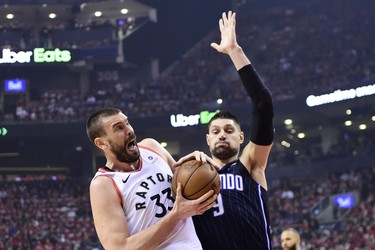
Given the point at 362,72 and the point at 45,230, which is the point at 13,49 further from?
the point at 362,72

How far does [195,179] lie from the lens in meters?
4.68

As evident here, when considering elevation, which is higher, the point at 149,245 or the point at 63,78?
the point at 63,78

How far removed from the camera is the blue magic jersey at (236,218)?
220 inches

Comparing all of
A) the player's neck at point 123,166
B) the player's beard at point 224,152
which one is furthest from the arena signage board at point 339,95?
the player's neck at point 123,166

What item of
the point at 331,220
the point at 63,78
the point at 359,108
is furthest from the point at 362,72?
the point at 63,78

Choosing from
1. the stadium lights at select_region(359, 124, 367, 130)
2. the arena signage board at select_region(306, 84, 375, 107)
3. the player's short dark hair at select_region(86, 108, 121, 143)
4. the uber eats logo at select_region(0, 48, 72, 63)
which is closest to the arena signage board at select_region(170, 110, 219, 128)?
the arena signage board at select_region(306, 84, 375, 107)

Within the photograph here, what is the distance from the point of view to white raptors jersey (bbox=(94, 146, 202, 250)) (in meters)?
4.90

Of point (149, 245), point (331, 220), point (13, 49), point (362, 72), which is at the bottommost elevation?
point (331, 220)

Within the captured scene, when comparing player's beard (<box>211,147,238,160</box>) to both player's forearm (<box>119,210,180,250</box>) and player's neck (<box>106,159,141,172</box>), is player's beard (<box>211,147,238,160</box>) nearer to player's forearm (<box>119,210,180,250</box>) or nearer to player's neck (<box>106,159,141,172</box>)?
player's neck (<box>106,159,141,172</box>)

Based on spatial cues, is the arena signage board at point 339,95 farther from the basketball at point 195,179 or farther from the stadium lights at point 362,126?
the basketball at point 195,179

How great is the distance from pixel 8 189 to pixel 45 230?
14.8 ft

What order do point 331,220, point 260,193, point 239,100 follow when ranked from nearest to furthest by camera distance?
1. point 260,193
2. point 331,220
3. point 239,100

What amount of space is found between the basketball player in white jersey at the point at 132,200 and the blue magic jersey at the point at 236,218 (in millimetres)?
528

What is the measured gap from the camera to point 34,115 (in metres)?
39.2
